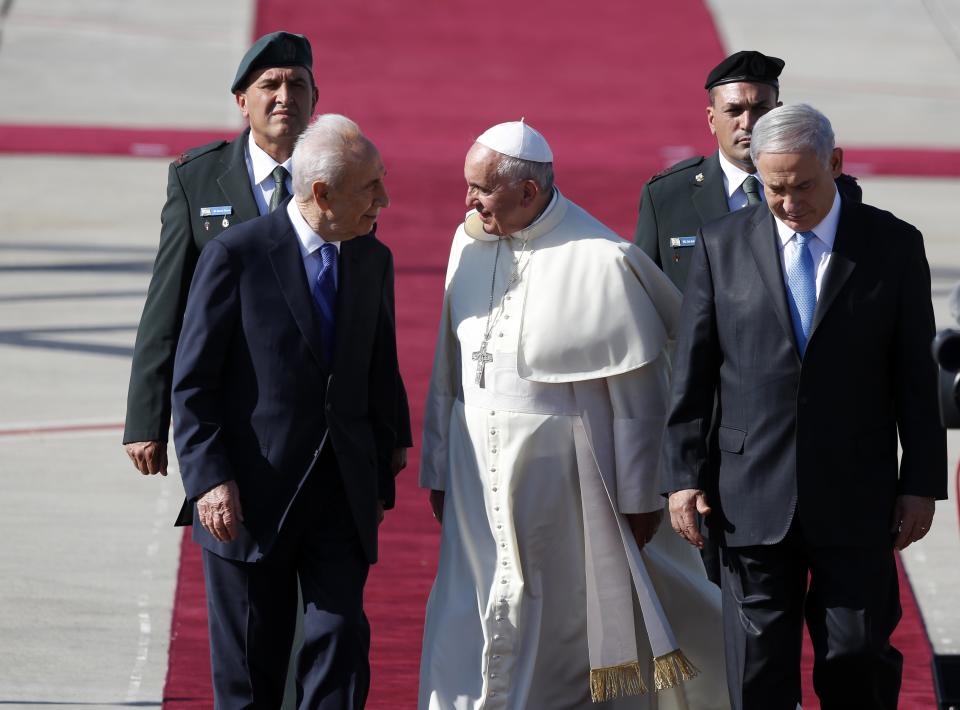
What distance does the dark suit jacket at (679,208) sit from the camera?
4.98 metres

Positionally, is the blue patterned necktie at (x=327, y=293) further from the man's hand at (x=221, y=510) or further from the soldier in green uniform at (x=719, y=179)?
the soldier in green uniform at (x=719, y=179)

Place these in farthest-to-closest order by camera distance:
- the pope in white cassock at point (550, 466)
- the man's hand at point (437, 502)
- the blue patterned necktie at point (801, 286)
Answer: the man's hand at point (437, 502), the pope in white cassock at point (550, 466), the blue patterned necktie at point (801, 286)

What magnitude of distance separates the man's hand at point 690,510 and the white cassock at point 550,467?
34cm

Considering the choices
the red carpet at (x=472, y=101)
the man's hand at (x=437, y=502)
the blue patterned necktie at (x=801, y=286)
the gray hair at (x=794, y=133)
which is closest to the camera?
the gray hair at (x=794, y=133)

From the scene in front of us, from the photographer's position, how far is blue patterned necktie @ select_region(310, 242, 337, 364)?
Answer: 173 inches

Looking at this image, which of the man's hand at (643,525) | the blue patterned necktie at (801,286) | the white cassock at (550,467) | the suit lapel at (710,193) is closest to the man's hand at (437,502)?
the white cassock at (550,467)

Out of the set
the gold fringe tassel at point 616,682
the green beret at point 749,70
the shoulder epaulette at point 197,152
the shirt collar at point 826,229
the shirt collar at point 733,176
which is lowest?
the gold fringe tassel at point 616,682

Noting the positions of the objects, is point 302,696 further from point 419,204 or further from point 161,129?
point 161,129

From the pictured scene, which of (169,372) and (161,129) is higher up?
(161,129)

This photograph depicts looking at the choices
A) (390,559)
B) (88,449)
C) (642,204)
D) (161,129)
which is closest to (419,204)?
(161,129)

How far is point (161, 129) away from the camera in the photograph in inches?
584

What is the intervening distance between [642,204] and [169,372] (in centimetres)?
146

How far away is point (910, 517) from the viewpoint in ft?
13.7

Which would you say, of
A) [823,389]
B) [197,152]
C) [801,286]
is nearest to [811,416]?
[823,389]
